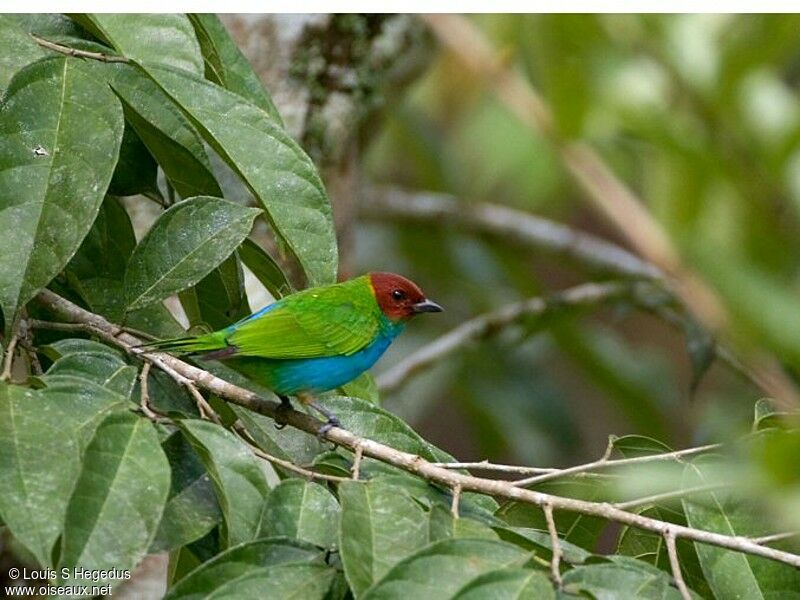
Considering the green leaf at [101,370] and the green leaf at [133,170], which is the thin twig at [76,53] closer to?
the green leaf at [133,170]

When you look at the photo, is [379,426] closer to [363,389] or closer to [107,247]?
[363,389]

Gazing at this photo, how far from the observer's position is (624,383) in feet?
18.2

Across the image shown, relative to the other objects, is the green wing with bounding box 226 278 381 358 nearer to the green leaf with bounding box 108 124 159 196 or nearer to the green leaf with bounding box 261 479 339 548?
the green leaf with bounding box 108 124 159 196

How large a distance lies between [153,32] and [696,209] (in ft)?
4.91

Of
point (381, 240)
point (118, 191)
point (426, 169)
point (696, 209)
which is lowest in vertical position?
point (381, 240)

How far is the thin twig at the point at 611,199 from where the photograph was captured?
35.6 inches

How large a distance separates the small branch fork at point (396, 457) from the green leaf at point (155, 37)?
1.59 feet

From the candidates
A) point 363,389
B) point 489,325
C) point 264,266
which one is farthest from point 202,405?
point 489,325

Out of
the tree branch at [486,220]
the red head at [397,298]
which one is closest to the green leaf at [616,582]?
the red head at [397,298]

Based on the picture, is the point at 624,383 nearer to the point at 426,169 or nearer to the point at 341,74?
the point at 426,169

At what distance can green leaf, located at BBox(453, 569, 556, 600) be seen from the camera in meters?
1.51

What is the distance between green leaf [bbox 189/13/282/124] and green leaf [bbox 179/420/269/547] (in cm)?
93

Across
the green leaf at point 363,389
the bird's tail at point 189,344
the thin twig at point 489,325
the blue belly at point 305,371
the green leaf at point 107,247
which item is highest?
the green leaf at point 107,247

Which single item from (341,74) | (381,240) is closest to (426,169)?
(381,240)
